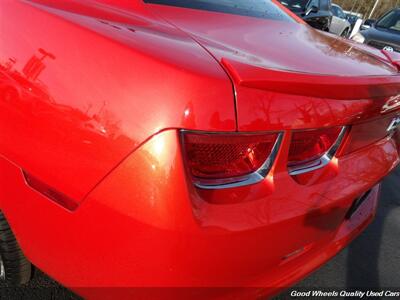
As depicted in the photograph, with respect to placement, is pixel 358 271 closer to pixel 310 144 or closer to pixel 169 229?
pixel 310 144

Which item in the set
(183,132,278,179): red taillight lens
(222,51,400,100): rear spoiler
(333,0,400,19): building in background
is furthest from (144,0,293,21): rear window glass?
(333,0,400,19): building in background

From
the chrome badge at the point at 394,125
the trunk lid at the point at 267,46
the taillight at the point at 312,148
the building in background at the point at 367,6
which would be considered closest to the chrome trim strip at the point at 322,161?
the taillight at the point at 312,148

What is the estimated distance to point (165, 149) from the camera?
2.86 ft

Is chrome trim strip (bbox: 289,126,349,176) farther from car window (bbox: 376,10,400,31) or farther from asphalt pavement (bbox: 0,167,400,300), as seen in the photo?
car window (bbox: 376,10,400,31)

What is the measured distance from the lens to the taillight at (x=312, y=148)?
3.65ft

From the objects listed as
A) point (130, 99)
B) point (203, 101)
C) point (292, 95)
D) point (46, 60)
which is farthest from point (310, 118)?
point (46, 60)

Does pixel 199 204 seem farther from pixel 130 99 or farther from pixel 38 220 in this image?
pixel 38 220

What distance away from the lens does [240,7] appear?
193 cm

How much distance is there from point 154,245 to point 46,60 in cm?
64

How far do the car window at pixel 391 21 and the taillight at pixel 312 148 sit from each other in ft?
23.4

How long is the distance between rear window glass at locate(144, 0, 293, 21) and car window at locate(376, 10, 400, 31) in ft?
19.7

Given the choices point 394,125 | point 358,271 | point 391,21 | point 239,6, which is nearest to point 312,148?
point 394,125

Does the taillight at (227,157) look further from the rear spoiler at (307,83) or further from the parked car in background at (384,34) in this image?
the parked car in background at (384,34)

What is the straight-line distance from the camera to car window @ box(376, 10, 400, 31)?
7143mm
